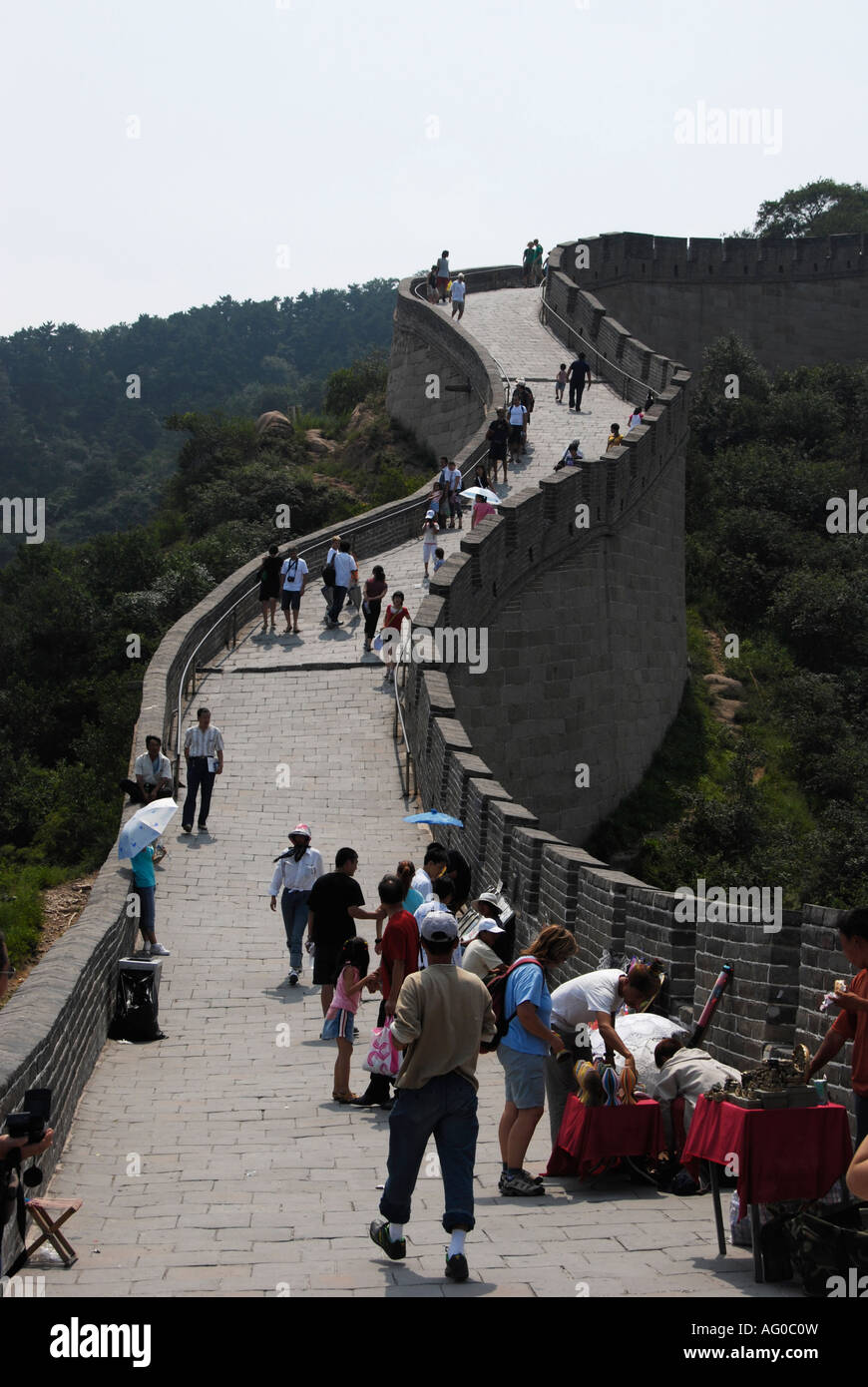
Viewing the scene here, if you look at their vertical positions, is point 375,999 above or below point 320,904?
below

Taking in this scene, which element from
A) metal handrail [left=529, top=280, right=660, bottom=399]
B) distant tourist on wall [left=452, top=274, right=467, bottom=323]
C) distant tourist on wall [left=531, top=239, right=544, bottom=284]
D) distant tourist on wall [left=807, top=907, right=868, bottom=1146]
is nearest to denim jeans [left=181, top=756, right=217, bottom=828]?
distant tourist on wall [left=807, top=907, right=868, bottom=1146]

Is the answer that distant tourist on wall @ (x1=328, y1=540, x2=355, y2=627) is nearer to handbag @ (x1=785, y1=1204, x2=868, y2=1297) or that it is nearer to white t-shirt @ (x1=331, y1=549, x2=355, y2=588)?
white t-shirt @ (x1=331, y1=549, x2=355, y2=588)

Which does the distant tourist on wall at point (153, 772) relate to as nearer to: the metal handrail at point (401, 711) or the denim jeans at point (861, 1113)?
the metal handrail at point (401, 711)

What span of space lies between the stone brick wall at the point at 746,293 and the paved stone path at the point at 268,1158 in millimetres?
32915

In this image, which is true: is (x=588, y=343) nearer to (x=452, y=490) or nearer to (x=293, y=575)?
(x=452, y=490)

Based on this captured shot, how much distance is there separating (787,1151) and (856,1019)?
0.58 metres

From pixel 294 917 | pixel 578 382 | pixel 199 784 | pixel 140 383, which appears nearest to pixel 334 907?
pixel 294 917

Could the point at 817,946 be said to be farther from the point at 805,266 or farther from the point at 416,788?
the point at 805,266

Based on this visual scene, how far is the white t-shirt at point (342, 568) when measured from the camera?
70.3ft

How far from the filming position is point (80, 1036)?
28.5ft

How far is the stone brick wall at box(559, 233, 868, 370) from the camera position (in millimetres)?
46406
